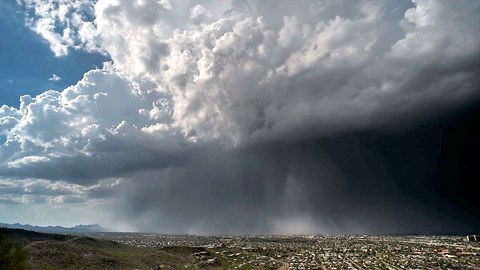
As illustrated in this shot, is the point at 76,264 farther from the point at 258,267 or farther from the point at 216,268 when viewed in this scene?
the point at 258,267

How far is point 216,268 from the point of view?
111312 millimetres

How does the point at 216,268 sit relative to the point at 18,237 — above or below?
below

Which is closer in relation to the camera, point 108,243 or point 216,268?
point 216,268

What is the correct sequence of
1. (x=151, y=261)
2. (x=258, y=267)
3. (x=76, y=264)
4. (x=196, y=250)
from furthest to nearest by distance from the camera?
(x=196, y=250)
(x=258, y=267)
(x=151, y=261)
(x=76, y=264)

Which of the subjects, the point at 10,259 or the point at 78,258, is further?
the point at 78,258

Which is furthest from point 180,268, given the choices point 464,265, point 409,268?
point 464,265

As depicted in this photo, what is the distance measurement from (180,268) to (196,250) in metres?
38.5

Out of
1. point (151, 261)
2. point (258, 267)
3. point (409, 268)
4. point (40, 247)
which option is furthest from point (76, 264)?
point (409, 268)

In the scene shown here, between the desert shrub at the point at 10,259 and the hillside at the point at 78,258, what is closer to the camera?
the desert shrub at the point at 10,259

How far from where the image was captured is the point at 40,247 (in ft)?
293

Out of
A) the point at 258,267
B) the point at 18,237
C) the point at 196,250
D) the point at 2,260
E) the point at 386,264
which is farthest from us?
the point at 196,250

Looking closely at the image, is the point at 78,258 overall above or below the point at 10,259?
below

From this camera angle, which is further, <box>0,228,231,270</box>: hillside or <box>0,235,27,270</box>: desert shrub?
<box>0,228,231,270</box>: hillside

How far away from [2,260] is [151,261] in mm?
57895
